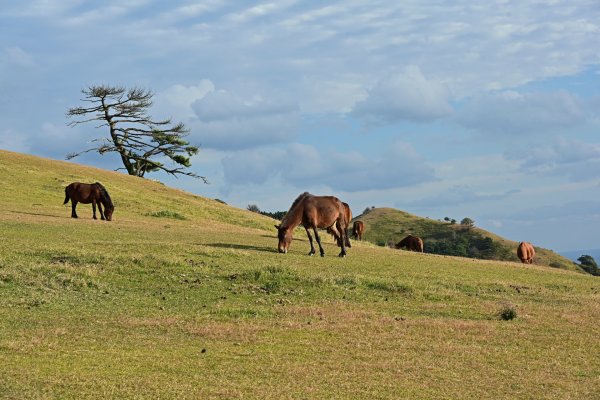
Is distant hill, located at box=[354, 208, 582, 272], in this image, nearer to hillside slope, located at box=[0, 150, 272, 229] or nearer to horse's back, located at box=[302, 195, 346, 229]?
hillside slope, located at box=[0, 150, 272, 229]

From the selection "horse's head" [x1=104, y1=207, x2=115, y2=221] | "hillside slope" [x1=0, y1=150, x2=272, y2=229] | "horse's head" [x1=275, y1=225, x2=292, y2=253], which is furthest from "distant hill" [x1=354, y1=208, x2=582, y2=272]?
"horse's head" [x1=275, y1=225, x2=292, y2=253]

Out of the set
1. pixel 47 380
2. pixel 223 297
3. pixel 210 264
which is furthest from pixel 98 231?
pixel 47 380

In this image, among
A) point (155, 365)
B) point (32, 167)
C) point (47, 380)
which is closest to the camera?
point (47, 380)

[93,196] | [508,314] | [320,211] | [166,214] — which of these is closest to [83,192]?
[93,196]

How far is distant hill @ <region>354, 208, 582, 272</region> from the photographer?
3083 inches

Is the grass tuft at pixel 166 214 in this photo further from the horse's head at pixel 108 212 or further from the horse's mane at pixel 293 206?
the horse's mane at pixel 293 206

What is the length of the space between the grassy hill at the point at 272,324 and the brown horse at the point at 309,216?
1.03 metres

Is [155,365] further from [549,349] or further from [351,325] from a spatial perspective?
[549,349]

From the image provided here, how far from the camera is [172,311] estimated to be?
17.4 metres

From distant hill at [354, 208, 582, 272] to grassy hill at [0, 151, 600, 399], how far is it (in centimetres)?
4742

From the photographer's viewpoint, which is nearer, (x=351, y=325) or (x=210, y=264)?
(x=351, y=325)

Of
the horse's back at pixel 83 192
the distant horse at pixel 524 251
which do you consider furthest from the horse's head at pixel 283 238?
the distant horse at pixel 524 251

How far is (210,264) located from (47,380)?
13.2 metres

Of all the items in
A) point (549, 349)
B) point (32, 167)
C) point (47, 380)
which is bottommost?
point (47, 380)
